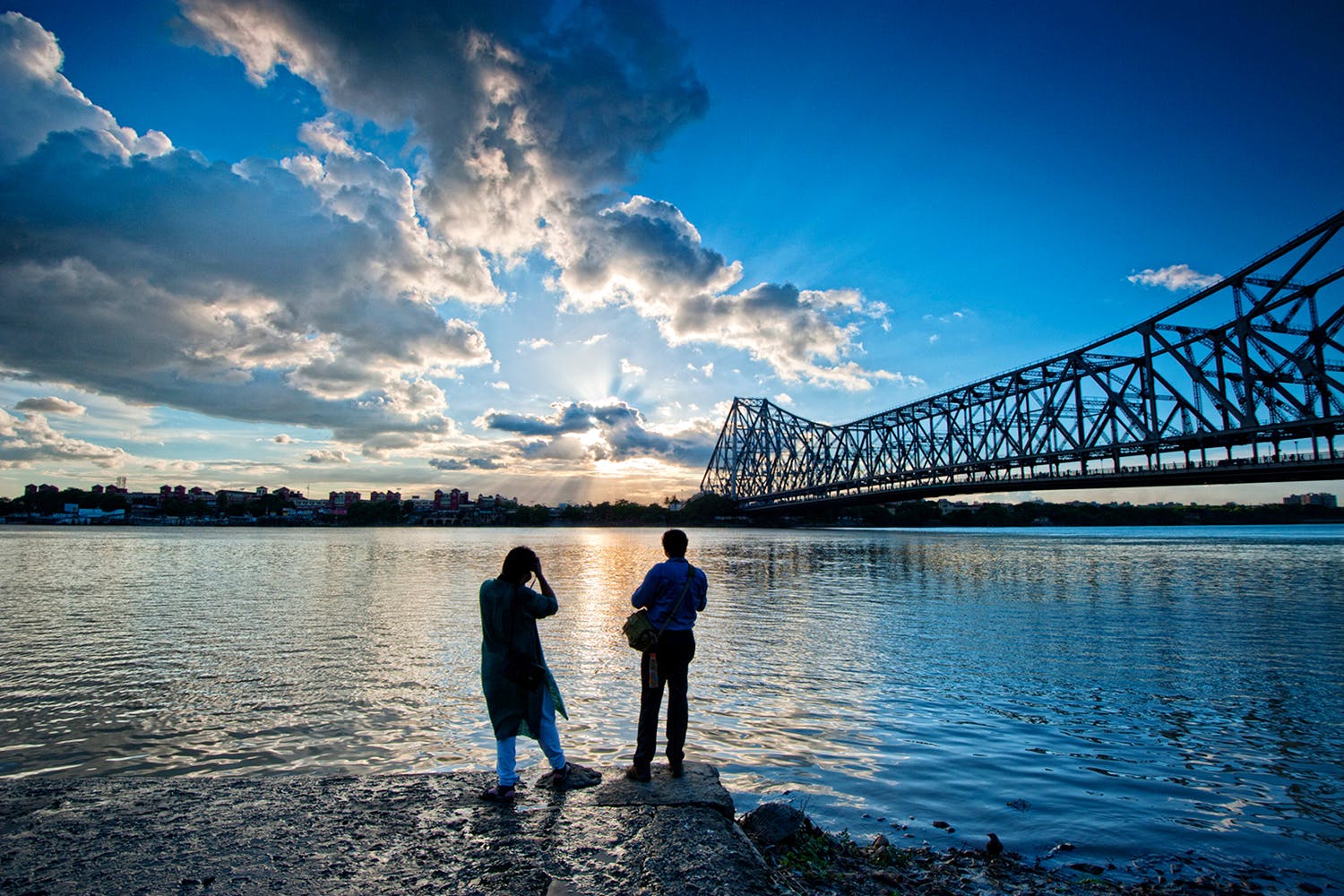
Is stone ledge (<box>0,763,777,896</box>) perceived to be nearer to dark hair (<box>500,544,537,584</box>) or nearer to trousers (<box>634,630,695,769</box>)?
trousers (<box>634,630,695,769</box>)

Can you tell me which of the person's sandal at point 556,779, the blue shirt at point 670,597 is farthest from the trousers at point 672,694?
the person's sandal at point 556,779

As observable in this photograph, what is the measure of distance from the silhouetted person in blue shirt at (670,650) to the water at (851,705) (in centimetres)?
90

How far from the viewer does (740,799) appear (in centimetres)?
577

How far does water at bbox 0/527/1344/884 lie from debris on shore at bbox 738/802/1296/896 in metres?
0.25

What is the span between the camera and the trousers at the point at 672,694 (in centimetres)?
571

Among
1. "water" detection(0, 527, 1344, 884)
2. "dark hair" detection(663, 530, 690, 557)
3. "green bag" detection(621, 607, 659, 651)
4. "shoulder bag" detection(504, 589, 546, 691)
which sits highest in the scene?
"dark hair" detection(663, 530, 690, 557)

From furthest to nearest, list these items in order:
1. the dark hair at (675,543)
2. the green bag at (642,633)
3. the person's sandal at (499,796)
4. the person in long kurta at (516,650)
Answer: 1. the dark hair at (675,543)
2. the green bag at (642,633)
3. the person in long kurta at (516,650)
4. the person's sandal at (499,796)

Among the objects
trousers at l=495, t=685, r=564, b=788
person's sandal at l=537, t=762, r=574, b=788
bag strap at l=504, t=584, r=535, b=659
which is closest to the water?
person's sandal at l=537, t=762, r=574, b=788

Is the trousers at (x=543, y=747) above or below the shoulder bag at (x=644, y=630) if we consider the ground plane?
below

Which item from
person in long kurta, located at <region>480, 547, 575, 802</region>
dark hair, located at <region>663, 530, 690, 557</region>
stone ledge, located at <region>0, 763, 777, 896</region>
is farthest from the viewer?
dark hair, located at <region>663, 530, 690, 557</region>

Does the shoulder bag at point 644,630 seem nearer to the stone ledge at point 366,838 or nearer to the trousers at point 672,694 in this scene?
the trousers at point 672,694

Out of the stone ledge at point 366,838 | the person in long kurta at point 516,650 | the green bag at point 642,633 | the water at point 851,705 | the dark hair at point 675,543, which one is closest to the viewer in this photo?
the stone ledge at point 366,838

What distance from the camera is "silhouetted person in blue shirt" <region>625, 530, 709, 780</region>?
5.74 metres

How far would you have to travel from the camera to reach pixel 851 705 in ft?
28.7
